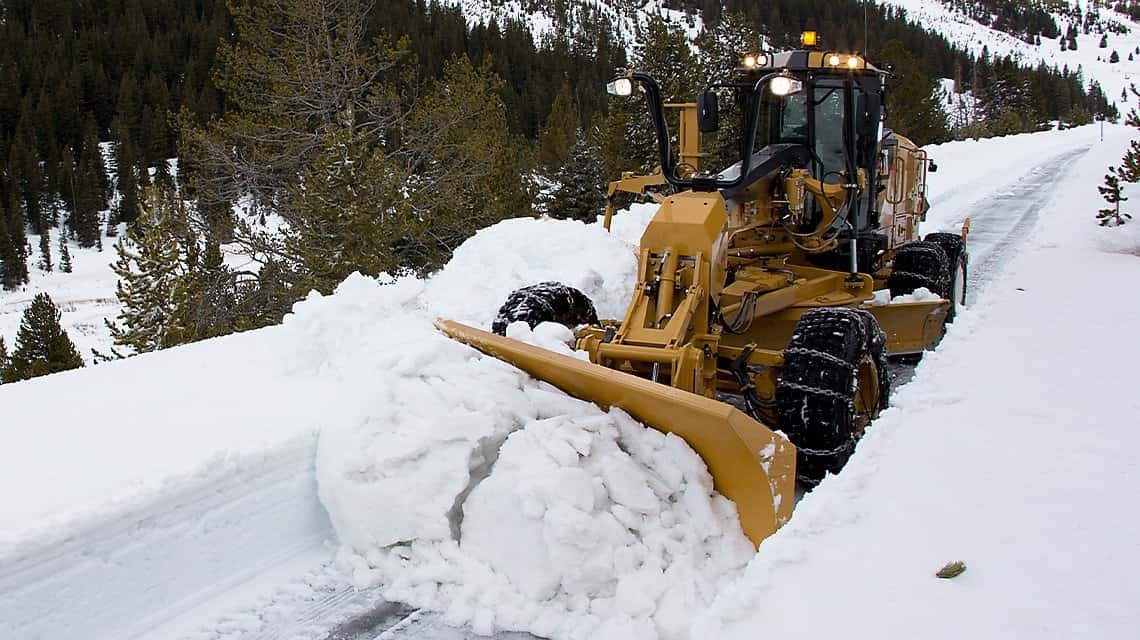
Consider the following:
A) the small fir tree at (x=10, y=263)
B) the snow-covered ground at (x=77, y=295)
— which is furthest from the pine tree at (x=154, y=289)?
the small fir tree at (x=10, y=263)

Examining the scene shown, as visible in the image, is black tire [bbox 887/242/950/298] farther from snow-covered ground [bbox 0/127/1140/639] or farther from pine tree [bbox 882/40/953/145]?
pine tree [bbox 882/40/953/145]

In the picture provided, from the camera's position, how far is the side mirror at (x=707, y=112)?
20.7 feet

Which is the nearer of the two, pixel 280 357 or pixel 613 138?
pixel 280 357

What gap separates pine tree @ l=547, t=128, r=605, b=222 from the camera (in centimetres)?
2420

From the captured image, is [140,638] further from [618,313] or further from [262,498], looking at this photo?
[618,313]

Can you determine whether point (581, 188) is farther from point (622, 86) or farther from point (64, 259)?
point (64, 259)

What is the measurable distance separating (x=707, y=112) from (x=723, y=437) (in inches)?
117

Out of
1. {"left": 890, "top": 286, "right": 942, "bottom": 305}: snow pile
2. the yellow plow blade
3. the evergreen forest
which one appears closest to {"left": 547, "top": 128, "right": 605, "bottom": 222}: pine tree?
the evergreen forest

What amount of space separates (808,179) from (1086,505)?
11.2 ft

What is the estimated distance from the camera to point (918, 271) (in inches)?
316

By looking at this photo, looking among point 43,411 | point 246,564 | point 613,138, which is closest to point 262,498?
point 246,564

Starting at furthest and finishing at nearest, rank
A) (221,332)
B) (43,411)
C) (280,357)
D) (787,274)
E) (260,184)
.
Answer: (260,184) → (221,332) → (787,274) → (280,357) → (43,411)

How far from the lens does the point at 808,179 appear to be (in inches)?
257

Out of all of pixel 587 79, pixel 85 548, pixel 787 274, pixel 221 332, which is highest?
pixel 587 79
